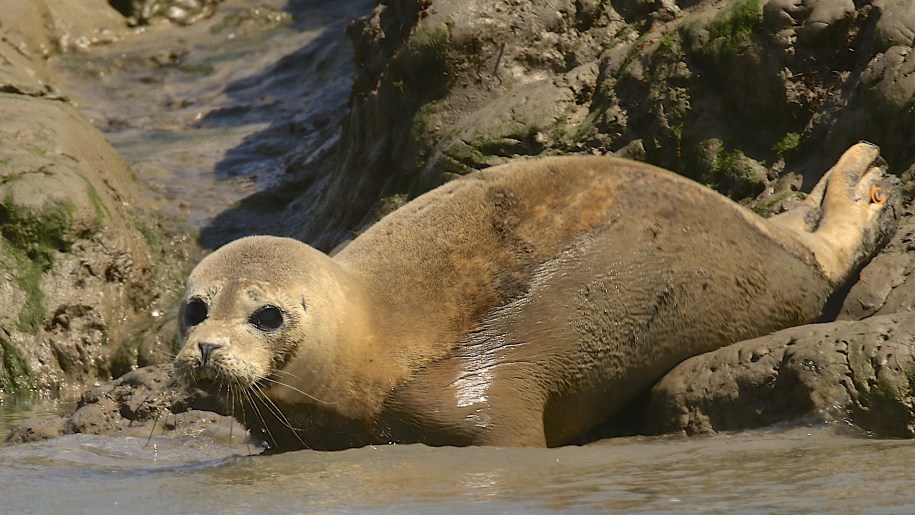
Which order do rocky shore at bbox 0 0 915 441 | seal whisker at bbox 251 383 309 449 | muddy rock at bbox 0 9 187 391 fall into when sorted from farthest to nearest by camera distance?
muddy rock at bbox 0 9 187 391, rocky shore at bbox 0 0 915 441, seal whisker at bbox 251 383 309 449

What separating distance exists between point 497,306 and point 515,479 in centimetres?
128

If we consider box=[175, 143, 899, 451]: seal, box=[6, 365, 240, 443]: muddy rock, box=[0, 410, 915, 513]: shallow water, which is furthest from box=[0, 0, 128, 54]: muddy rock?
box=[0, 410, 915, 513]: shallow water

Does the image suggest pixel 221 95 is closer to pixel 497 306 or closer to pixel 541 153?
pixel 541 153

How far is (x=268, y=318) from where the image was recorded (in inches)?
209

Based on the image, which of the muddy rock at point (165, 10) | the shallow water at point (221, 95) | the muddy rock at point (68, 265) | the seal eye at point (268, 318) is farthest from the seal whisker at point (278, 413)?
the muddy rock at point (165, 10)

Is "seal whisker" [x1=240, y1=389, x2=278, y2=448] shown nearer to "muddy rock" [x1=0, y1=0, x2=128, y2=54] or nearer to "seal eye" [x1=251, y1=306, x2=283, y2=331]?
"seal eye" [x1=251, y1=306, x2=283, y2=331]

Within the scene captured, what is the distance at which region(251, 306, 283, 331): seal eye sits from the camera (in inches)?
208

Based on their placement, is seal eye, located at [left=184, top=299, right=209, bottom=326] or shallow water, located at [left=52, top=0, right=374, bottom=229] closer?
seal eye, located at [left=184, top=299, right=209, bottom=326]

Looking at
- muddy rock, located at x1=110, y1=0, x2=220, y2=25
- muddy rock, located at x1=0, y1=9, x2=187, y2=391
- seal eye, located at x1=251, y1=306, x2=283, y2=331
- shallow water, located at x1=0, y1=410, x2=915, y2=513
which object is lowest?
shallow water, located at x1=0, y1=410, x2=915, y2=513

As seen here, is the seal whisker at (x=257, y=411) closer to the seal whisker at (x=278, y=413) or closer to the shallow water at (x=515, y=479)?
the seal whisker at (x=278, y=413)

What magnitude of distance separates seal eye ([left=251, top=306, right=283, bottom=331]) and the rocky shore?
5.30 feet

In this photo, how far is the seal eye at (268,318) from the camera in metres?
5.28

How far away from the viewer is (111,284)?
1102 cm

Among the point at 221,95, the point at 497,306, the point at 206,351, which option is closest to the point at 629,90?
the point at 497,306
